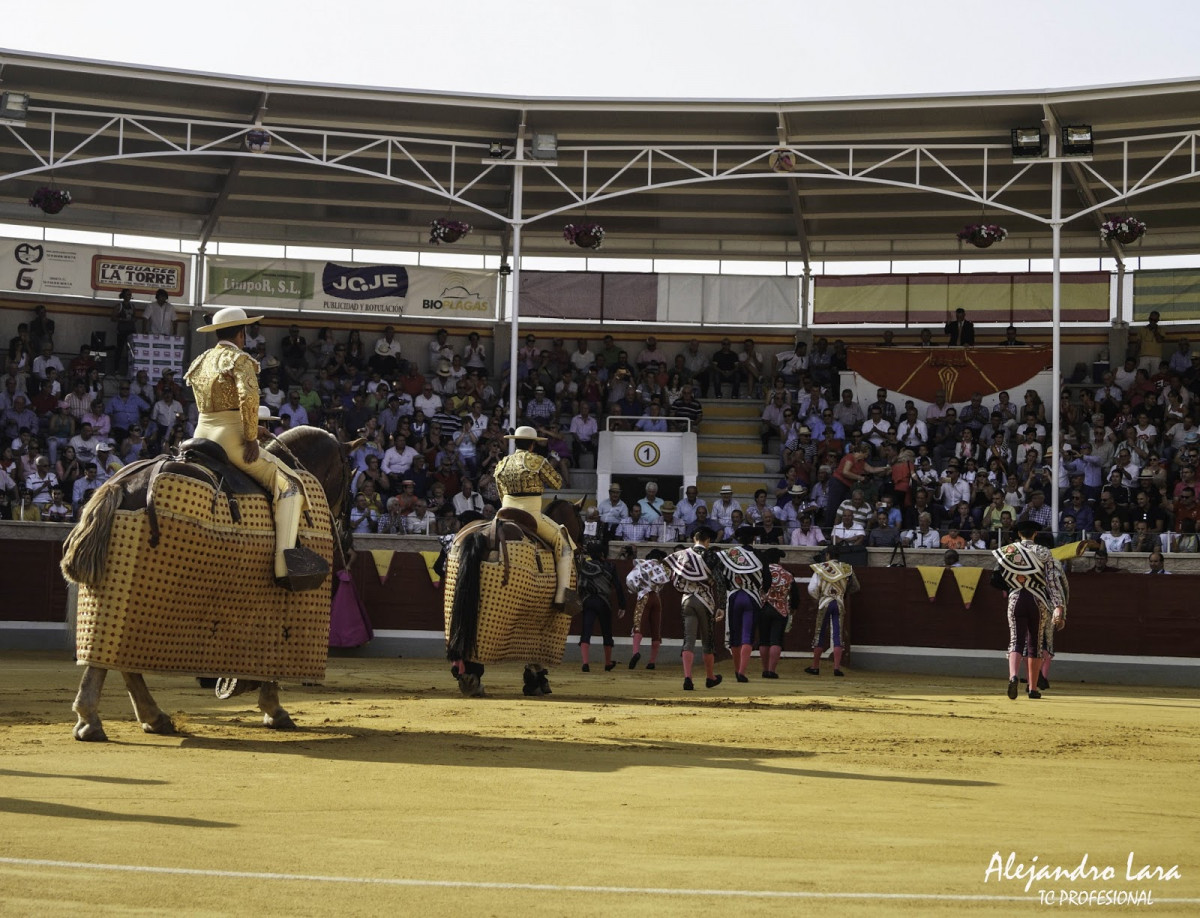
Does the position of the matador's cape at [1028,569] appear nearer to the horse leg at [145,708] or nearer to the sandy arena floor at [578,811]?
the sandy arena floor at [578,811]

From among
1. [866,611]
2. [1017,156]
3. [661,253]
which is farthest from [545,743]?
[661,253]

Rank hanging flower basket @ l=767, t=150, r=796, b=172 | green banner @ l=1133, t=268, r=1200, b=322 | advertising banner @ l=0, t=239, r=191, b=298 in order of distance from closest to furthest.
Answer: hanging flower basket @ l=767, t=150, r=796, b=172 → green banner @ l=1133, t=268, r=1200, b=322 → advertising banner @ l=0, t=239, r=191, b=298

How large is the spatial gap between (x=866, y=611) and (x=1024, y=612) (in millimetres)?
5641

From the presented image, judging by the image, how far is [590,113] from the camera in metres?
22.7

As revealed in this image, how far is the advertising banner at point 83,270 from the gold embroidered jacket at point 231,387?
757 inches

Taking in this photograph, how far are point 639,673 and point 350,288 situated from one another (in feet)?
41.4

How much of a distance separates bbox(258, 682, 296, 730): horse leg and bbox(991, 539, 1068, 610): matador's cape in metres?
6.82

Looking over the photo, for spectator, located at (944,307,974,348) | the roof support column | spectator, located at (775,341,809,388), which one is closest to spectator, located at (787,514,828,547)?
the roof support column

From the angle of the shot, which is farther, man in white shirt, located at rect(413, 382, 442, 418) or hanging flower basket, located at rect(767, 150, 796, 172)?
man in white shirt, located at rect(413, 382, 442, 418)

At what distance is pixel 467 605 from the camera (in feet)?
38.3

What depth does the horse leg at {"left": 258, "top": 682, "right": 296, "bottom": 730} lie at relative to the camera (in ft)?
29.7

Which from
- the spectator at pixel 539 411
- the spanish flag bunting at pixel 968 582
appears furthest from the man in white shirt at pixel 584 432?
the spanish flag bunting at pixel 968 582

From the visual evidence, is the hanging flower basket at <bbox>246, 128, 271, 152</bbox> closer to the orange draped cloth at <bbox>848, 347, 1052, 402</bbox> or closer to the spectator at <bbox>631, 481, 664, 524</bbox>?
the spectator at <bbox>631, 481, 664, 524</bbox>

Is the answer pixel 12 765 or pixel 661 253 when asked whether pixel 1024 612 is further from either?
pixel 661 253
